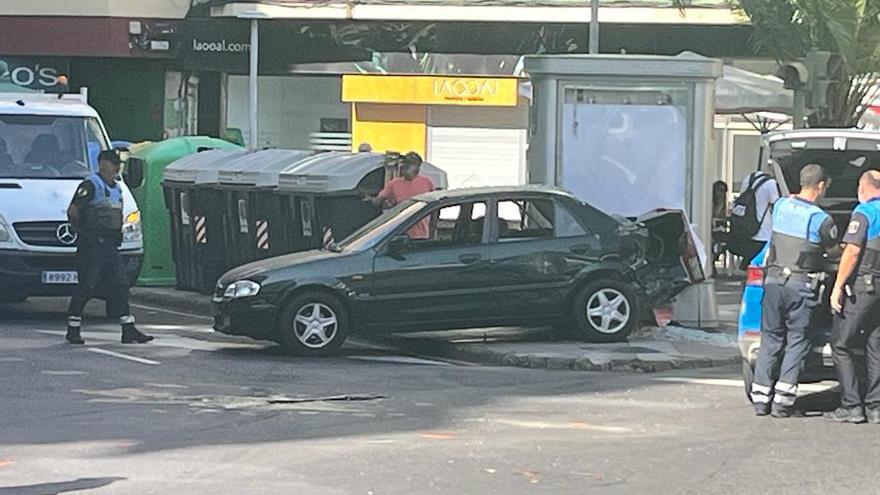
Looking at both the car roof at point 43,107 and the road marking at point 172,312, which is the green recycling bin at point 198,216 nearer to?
the road marking at point 172,312

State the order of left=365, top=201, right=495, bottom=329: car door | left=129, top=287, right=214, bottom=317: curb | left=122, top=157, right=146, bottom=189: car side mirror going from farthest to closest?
left=129, top=287, right=214, bottom=317: curb < left=122, top=157, right=146, bottom=189: car side mirror < left=365, top=201, right=495, bottom=329: car door

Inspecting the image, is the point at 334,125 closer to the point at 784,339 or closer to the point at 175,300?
the point at 175,300

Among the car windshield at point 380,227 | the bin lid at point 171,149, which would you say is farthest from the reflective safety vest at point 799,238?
the bin lid at point 171,149

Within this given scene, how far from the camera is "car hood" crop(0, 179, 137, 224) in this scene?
17297mm

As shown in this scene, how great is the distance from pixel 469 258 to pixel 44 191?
16.5 ft

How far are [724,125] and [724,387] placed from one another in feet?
47.8

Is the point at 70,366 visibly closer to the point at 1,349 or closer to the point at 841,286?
the point at 1,349

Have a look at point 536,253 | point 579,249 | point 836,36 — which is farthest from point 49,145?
point 836,36

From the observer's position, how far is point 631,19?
93.8 feet

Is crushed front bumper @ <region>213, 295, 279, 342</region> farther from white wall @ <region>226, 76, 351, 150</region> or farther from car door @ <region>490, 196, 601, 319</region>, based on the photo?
white wall @ <region>226, 76, 351, 150</region>

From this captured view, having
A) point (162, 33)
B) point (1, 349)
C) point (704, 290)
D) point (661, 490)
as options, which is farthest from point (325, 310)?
point (162, 33)

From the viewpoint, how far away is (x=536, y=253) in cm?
1530

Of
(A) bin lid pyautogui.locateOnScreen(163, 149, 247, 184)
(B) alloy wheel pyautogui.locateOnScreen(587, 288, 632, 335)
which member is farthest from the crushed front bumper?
(A) bin lid pyautogui.locateOnScreen(163, 149, 247, 184)

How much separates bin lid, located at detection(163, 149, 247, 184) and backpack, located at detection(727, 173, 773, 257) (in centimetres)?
579
